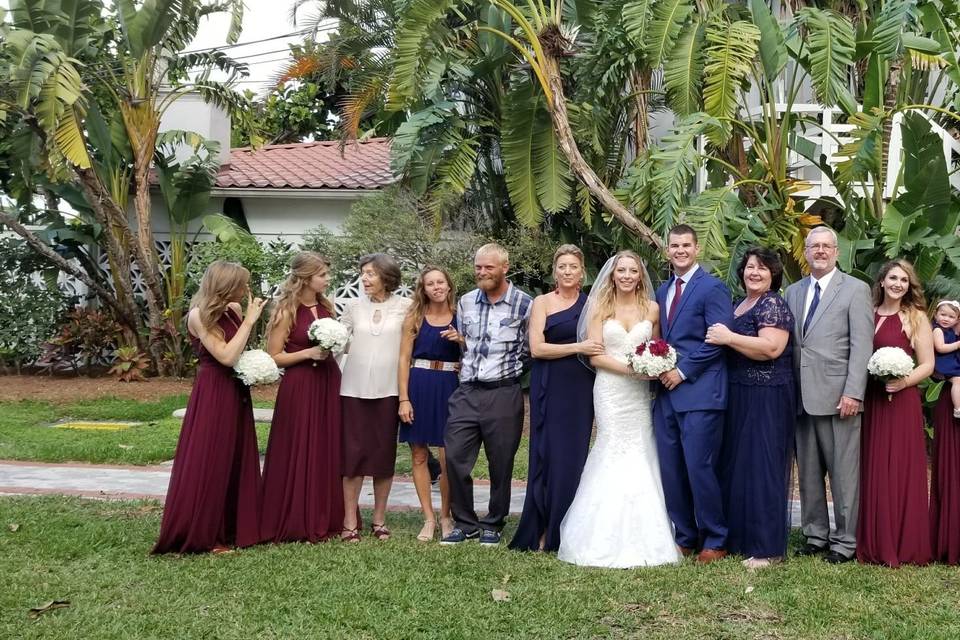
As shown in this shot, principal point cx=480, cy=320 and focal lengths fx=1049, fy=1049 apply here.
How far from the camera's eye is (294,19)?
53.1ft

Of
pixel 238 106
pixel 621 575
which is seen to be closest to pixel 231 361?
pixel 621 575

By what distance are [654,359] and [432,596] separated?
202 cm

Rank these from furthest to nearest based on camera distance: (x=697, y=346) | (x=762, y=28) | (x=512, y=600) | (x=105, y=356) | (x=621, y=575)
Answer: (x=105, y=356) < (x=762, y=28) < (x=697, y=346) < (x=621, y=575) < (x=512, y=600)

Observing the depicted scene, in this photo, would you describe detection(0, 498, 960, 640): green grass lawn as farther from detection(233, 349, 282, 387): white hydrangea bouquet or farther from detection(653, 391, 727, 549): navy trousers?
detection(233, 349, 282, 387): white hydrangea bouquet

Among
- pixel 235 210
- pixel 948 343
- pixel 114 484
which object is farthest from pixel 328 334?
pixel 235 210

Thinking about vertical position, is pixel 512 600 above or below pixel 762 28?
below

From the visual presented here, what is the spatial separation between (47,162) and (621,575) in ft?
43.2

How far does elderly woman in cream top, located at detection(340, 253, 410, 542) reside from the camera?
24.7 ft

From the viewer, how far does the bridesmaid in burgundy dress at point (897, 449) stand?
664 centimetres

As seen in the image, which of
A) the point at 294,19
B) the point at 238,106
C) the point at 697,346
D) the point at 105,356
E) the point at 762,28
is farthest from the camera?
the point at 105,356

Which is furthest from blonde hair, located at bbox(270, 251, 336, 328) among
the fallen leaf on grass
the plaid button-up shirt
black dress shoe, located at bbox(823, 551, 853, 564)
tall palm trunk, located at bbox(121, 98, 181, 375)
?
tall palm trunk, located at bbox(121, 98, 181, 375)

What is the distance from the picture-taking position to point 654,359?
6605 mm

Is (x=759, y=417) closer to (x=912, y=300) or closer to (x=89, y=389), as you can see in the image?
(x=912, y=300)

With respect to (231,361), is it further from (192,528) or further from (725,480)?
(725,480)
